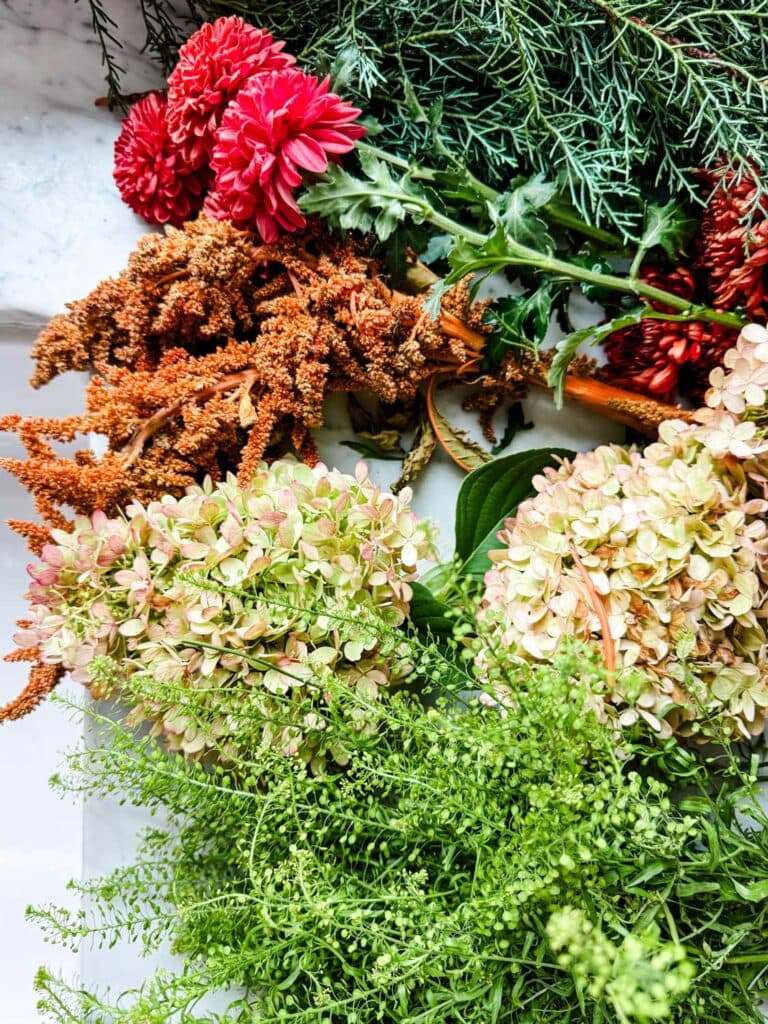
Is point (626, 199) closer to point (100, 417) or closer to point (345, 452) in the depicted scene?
point (345, 452)

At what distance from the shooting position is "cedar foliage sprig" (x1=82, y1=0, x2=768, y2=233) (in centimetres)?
96

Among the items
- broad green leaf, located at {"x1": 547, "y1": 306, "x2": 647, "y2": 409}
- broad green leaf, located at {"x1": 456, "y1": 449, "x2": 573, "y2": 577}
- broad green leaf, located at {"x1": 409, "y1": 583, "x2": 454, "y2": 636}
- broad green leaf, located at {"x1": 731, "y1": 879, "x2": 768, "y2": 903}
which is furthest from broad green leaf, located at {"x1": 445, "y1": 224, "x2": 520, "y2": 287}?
broad green leaf, located at {"x1": 731, "y1": 879, "x2": 768, "y2": 903}

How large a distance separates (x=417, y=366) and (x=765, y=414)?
1.22 ft

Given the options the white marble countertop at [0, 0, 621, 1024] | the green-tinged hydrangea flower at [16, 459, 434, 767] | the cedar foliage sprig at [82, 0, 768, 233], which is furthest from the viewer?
the white marble countertop at [0, 0, 621, 1024]

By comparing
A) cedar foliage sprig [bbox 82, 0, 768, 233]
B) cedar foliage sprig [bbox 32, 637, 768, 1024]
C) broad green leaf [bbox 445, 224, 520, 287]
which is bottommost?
cedar foliage sprig [bbox 32, 637, 768, 1024]

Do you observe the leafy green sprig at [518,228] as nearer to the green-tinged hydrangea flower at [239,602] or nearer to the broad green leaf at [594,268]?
the broad green leaf at [594,268]

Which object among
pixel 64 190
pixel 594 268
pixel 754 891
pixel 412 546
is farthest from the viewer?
pixel 64 190

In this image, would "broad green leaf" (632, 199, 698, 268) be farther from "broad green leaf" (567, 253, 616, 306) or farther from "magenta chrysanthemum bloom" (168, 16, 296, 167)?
"magenta chrysanthemum bloom" (168, 16, 296, 167)

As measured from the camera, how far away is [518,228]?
3.25ft

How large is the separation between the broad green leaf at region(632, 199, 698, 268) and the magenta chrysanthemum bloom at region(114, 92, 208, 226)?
52 centimetres

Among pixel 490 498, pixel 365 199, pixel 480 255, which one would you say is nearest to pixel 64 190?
pixel 365 199

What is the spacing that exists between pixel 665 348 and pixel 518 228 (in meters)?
0.22

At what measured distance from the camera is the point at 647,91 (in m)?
1.01

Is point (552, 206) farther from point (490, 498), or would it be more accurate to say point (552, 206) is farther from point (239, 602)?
point (239, 602)
